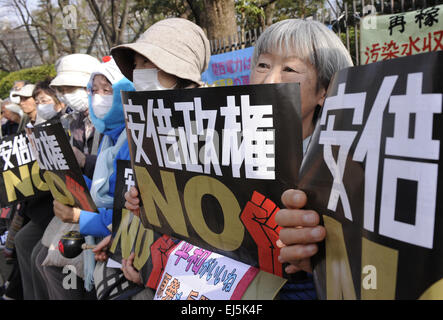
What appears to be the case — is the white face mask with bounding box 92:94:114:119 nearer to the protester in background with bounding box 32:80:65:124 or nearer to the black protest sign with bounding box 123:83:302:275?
the black protest sign with bounding box 123:83:302:275

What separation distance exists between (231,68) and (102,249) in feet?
13.2

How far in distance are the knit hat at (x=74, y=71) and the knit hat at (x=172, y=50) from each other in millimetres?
1331

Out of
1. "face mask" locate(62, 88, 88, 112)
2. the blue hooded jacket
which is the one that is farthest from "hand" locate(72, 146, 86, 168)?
"face mask" locate(62, 88, 88, 112)

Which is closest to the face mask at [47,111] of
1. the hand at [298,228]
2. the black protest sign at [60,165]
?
the black protest sign at [60,165]

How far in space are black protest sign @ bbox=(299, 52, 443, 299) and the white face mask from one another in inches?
66.7

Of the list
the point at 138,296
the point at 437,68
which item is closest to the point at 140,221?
the point at 138,296

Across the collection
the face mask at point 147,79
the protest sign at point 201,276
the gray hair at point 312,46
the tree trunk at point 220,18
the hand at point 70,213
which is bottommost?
the hand at point 70,213

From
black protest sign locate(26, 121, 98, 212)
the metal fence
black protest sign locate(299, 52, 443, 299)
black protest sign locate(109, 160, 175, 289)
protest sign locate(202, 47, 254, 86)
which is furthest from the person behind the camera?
protest sign locate(202, 47, 254, 86)

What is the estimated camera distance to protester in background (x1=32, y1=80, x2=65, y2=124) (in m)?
3.79

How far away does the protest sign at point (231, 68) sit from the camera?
5383 mm

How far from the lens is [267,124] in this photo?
1.14 meters

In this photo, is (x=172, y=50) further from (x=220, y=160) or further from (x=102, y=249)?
(x=102, y=249)

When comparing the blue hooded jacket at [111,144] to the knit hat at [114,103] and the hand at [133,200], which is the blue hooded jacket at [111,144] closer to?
the knit hat at [114,103]

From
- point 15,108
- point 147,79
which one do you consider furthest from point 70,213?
point 15,108
